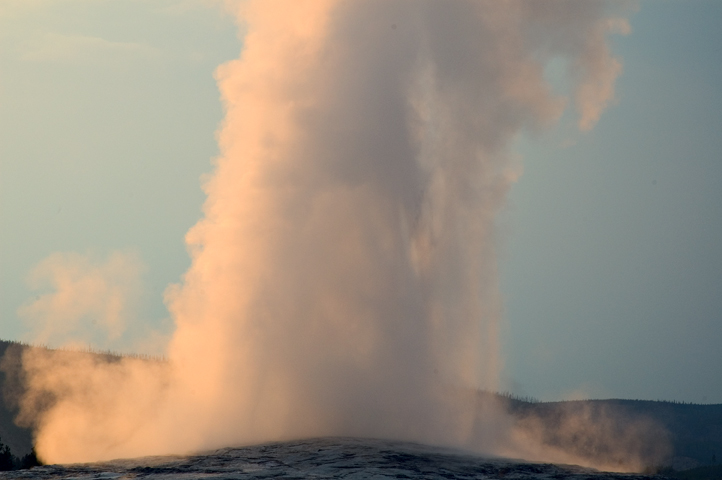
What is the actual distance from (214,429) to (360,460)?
24.2 feet

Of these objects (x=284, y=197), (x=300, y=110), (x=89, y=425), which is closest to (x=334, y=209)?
(x=284, y=197)

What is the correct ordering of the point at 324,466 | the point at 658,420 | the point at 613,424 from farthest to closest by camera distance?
1. the point at 658,420
2. the point at 613,424
3. the point at 324,466

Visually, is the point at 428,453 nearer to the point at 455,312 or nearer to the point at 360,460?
the point at 360,460

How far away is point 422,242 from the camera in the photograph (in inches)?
1314

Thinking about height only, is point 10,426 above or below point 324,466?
below

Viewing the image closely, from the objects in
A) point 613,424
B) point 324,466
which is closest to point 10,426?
point 324,466

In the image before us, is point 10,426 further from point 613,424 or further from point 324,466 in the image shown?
point 613,424

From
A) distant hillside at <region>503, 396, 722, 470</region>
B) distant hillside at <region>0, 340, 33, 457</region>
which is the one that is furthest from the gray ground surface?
distant hillside at <region>503, 396, 722, 470</region>

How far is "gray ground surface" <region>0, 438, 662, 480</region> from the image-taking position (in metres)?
21.3

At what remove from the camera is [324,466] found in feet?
73.2

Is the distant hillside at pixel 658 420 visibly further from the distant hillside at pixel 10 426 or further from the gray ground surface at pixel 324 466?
the gray ground surface at pixel 324 466

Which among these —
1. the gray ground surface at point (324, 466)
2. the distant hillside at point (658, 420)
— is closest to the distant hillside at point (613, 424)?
the distant hillside at point (658, 420)

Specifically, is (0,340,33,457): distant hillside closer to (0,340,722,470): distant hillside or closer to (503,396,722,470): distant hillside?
(0,340,722,470): distant hillside

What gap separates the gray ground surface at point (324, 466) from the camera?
2133 cm
